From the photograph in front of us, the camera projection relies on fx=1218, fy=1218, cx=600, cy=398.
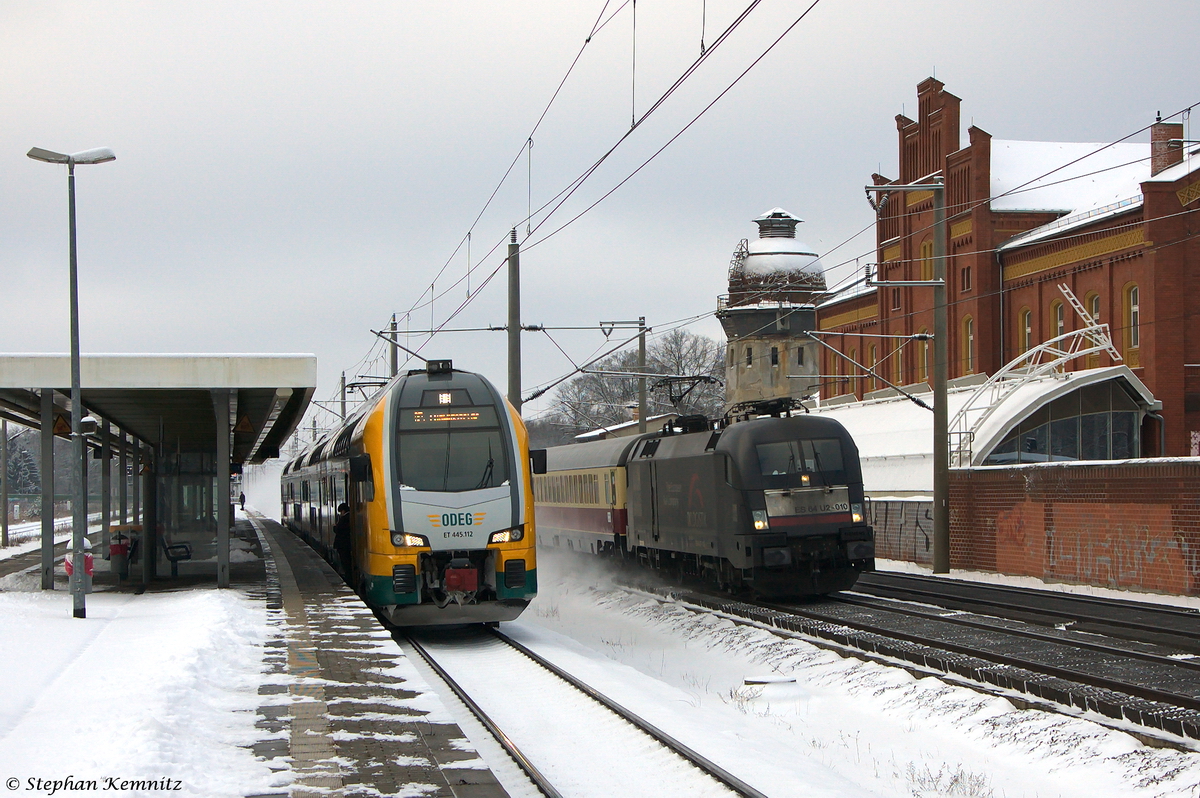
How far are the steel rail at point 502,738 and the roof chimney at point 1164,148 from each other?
136 ft

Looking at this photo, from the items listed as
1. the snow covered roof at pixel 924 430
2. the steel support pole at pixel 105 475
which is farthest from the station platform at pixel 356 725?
the snow covered roof at pixel 924 430

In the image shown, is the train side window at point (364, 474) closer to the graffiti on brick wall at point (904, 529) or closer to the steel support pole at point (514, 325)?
the steel support pole at point (514, 325)

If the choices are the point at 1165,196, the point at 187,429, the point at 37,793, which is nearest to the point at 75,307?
the point at 37,793

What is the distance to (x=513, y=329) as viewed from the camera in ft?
88.1

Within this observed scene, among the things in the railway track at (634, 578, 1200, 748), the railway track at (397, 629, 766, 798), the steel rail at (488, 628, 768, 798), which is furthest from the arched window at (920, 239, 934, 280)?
the steel rail at (488, 628, 768, 798)

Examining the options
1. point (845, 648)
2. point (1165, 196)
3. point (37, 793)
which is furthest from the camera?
point (1165, 196)

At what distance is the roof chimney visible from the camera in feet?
150

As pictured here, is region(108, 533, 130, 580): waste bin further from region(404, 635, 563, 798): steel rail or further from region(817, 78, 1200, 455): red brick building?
region(817, 78, 1200, 455): red brick building

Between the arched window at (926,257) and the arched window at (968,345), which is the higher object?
the arched window at (926,257)

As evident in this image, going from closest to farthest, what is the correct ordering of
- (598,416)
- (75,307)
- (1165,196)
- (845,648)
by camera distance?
1. (845,648)
2. (75,307)
3. (1165,196)
4. (598,416)

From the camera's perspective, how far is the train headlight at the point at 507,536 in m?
15.2

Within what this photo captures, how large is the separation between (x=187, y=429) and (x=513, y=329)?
1116 centimetres

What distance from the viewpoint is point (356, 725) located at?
360 inches

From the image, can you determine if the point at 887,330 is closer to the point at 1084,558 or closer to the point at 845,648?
the point at 1084,558
